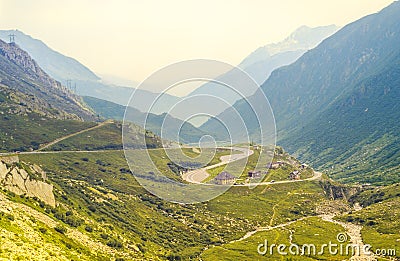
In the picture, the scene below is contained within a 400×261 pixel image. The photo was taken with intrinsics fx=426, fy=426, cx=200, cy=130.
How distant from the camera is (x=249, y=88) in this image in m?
47.8

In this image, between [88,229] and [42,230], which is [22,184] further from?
[42,230]

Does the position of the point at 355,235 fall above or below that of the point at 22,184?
below

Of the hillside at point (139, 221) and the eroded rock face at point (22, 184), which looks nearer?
the hillside at point (139, 221)

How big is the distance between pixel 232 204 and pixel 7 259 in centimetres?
14779

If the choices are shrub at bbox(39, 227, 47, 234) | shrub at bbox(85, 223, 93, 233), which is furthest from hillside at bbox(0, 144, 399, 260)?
shrub at bbox(85, 223, 93, 233)

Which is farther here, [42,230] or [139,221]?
[139,221]

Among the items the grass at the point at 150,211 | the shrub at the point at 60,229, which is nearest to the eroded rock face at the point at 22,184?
the grass at the point at 150,211

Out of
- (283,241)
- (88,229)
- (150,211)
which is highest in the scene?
(150,211)

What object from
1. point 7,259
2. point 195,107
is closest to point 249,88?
point 195,107

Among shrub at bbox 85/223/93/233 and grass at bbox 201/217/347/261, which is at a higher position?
shrub at bbox 85/223/93/233

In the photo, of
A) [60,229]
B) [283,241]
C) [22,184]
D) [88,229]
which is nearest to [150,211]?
[283,241]

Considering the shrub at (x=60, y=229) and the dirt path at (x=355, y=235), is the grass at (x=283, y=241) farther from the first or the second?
the shrub at (x=60, y=229)

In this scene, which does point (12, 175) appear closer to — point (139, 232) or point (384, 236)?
point (139, 232)

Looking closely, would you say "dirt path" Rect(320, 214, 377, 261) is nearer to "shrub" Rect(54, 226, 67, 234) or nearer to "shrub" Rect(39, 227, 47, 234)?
"shrub" Rect(54, 226, 67, 234)
